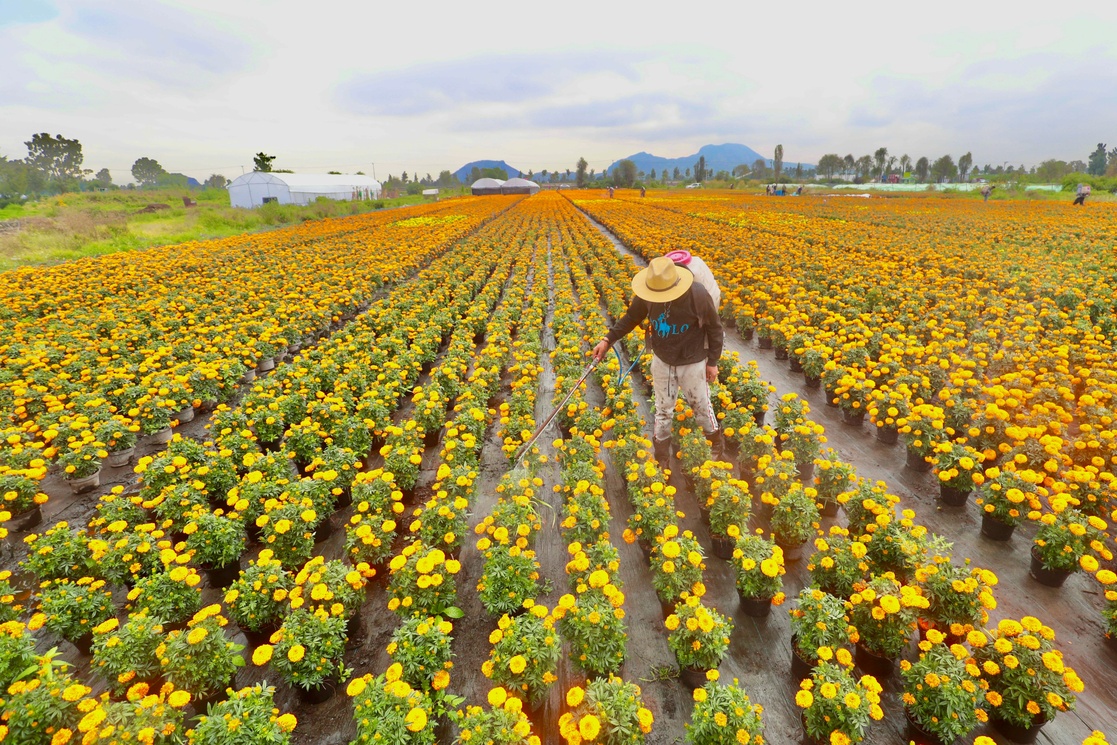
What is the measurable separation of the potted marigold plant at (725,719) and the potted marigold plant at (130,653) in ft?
11.2

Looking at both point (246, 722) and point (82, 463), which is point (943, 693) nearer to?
point (246, 722)

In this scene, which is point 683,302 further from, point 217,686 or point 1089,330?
point 1089,330

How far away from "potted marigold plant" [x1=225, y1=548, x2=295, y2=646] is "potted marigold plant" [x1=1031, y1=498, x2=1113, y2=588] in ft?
19.9

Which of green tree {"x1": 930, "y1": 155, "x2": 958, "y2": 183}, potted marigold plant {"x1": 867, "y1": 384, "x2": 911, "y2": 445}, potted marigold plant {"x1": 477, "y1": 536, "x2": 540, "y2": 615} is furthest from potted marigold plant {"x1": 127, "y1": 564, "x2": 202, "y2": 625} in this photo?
green tree {"x1": 930, "y1": 155, "x2": 958, "y2": 183}

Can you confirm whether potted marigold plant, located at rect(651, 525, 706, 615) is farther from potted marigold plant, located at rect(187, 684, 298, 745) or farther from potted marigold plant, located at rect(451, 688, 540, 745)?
potted marigold plant, located at rect(187, 684, 298, 745)

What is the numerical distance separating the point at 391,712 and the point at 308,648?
0.90 m

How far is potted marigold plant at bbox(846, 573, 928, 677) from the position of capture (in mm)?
2904

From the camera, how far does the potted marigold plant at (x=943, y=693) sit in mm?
2533

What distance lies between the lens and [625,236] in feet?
72.6

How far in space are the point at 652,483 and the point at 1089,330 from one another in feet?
27.6

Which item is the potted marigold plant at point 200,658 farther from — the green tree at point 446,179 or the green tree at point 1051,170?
the green tree at point 446,179

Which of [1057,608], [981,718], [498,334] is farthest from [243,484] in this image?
[1057,608]

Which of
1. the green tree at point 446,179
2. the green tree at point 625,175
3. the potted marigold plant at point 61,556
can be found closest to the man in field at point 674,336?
the potted marigold plant at point 61,556

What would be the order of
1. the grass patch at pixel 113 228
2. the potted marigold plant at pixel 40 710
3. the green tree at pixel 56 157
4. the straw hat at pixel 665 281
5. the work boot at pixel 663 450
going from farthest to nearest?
the green tree at pixel 56 157 < the grass patch at pixel 113 228 < the work boot at pixel 663 450 < the straw hat at pixel 665 281 < the potted marigold plant at pixel 40 710
